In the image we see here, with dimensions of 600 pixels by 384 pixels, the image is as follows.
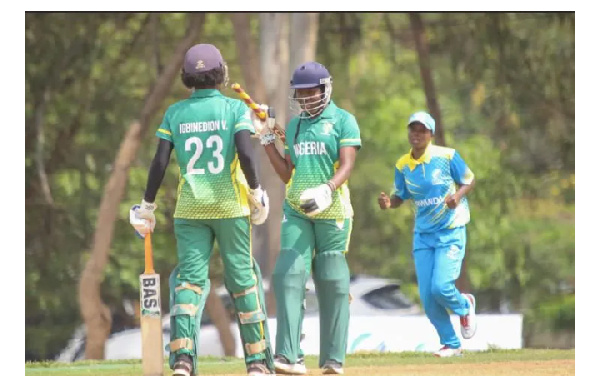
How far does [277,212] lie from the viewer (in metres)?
25.7

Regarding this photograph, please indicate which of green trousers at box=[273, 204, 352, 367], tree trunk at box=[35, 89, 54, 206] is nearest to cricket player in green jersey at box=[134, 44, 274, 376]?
green trousers at box=[273, 204, 352, 367]

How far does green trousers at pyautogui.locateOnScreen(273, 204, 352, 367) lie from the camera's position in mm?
11023

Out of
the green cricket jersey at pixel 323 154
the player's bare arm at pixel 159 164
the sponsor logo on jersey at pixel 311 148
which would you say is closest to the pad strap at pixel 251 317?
the green cricket jersey at pixel 323 154

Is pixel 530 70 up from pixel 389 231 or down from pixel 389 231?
up

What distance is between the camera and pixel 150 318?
34.2 feet

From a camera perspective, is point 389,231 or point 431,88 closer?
point 431,88

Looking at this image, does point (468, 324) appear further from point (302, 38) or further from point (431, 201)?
point (302, 38)

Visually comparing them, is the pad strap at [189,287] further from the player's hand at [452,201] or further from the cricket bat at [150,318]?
the player's hand at [452,201]

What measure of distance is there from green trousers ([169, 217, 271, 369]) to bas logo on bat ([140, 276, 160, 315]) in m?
0.12

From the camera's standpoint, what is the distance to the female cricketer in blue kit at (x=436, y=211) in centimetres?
1345

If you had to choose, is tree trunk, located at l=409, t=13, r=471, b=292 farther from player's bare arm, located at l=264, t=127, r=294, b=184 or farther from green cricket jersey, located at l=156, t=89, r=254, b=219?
green cricket jersey, located at l=156, t=89, r=254, b=219

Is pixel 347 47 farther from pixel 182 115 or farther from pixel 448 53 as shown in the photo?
pixel 182 115

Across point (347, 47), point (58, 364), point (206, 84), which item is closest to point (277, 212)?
point (347, 47)

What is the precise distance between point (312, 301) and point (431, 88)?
6328 millimetres
